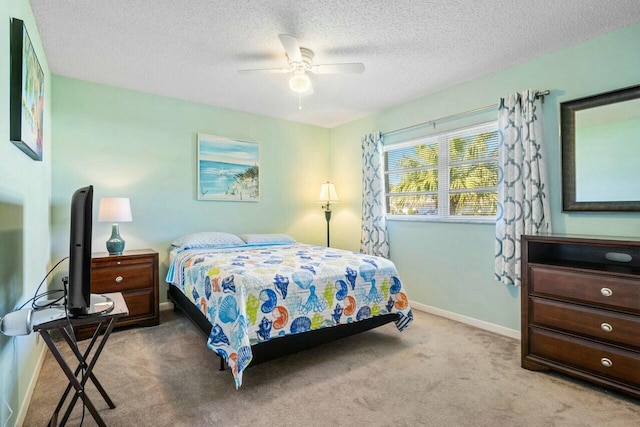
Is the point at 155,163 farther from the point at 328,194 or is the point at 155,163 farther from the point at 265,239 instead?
the point at 328,194

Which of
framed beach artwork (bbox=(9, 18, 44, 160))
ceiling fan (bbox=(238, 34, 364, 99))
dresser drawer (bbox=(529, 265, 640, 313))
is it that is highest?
ceiling fan (bbox=(238, 34, 364, 99))

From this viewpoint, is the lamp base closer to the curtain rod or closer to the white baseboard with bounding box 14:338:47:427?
the white baseboard with bounding box 14:338:47:427

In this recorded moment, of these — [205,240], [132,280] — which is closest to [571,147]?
[205,240]

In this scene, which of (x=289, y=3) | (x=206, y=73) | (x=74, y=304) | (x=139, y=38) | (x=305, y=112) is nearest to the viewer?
(x=74, y=304)

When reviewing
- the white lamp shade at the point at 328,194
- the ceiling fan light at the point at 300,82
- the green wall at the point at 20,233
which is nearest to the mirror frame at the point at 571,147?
the ceiling fan light at the point at 300,82

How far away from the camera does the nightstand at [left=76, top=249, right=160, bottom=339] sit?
2.96 m

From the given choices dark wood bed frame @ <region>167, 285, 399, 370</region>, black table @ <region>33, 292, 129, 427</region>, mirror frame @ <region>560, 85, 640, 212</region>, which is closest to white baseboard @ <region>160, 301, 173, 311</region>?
dark wood bed frame @ <region>167, 285, 399, 370</region>

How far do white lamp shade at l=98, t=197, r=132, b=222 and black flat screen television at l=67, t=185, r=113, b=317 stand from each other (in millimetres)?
1748

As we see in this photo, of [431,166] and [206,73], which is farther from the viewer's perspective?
[431,166]

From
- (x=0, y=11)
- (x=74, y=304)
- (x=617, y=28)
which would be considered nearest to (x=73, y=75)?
(x=0, y=11)

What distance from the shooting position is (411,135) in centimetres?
392

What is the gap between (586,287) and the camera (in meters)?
2.08

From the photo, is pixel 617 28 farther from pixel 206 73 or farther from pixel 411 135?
pixel 206 73

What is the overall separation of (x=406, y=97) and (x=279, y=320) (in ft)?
9.64
